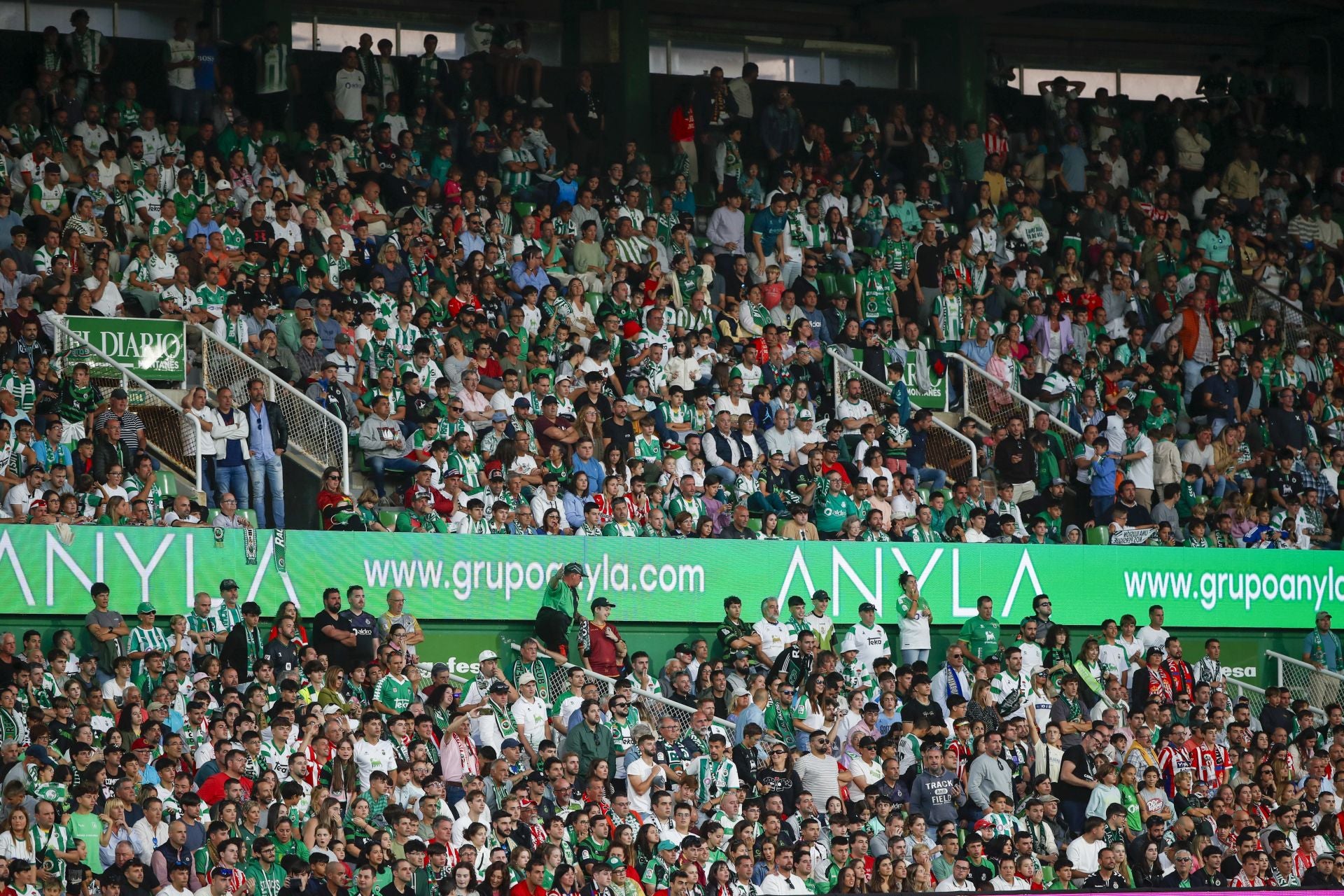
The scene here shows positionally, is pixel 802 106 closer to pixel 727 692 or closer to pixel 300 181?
pixel 300 181

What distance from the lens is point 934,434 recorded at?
71.9 feet

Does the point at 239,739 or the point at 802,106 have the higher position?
the point at 802,106

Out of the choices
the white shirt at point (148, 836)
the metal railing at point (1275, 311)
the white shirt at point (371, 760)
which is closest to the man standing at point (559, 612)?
the white shirt at point (371, 760)

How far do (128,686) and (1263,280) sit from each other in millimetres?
15751

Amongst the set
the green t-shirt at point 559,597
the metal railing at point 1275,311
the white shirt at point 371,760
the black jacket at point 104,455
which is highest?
the metal railing at point 1275,311

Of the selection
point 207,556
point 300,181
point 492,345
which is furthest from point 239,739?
point 300,181

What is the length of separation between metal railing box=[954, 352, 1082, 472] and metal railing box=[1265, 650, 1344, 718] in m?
3.34

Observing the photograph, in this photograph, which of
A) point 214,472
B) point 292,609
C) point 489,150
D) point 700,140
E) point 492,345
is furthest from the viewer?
point 700,140

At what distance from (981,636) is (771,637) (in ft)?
7.28

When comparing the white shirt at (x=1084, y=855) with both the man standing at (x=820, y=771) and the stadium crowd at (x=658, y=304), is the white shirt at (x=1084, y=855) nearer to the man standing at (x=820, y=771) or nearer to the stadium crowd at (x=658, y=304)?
the man standing at (x=820, y=771)

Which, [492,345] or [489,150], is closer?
[492,345]

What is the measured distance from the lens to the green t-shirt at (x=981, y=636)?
19.8 meters

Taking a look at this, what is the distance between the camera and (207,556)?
56.6ft

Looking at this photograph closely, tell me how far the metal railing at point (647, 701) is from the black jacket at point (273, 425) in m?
3.11
